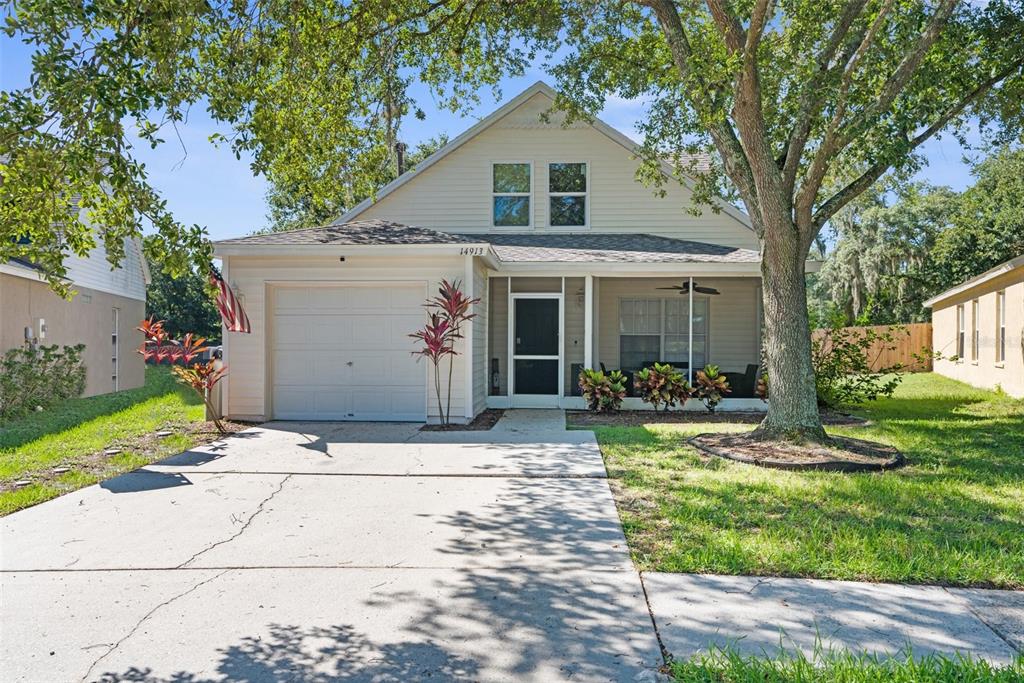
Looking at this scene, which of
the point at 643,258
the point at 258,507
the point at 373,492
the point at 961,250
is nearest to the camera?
the point at 258,507

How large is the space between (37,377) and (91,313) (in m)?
4.56

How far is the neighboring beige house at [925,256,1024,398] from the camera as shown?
Answer: 48.8 feet

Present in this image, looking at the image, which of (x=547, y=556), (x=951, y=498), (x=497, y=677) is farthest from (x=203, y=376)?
(x=951, y=498)

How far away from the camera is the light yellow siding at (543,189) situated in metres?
15.2

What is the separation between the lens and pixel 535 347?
13.7m

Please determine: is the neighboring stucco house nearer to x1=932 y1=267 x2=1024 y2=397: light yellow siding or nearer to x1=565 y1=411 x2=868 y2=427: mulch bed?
x1=565 y1=411 x2=868 y2=427: mulch bed

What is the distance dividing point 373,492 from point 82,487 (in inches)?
112

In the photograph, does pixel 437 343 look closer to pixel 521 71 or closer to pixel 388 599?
pixel 521 71

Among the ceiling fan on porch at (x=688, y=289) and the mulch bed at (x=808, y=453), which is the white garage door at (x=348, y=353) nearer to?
the mulch bed at (x=808, y=453)

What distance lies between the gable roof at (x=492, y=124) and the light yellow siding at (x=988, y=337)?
5061 mm

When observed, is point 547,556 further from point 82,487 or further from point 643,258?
point 643,258

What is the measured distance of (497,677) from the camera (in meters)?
3.16

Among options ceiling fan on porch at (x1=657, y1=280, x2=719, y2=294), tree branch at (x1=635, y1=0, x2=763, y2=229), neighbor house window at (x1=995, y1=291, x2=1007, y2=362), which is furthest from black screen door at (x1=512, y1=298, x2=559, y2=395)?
neighbor house window at (x1=995, y1=291, x2=1007, y2=362)

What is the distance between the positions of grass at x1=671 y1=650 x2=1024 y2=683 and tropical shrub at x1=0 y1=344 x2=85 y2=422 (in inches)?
507
